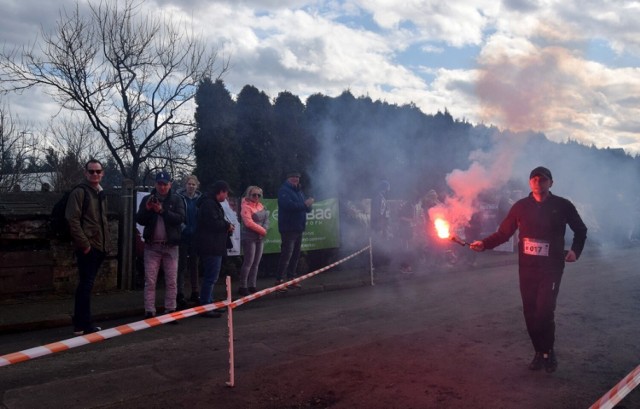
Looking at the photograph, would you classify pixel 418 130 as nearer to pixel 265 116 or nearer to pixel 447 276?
pixel 265 116

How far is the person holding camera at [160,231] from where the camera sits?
723 centimetres

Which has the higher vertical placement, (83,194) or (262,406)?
(83,194)

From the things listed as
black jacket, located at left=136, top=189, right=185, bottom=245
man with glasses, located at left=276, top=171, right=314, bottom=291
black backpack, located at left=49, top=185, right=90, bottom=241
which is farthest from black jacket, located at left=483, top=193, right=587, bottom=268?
black backpack, located at left=49, top=185, right=90, bottom=241

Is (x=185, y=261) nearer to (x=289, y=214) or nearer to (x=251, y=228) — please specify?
(x=251, y=228)

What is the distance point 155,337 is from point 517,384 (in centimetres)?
420

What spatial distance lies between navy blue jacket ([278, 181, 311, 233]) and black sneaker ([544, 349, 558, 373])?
18.2 feet

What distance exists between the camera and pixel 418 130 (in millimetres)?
18766

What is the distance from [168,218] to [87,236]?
45.0 inches

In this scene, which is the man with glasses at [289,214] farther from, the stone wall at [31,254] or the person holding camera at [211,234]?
the stone wall at [31,254]

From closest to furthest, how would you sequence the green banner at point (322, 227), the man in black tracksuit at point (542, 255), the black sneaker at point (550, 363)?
the black sneaker at point (550, 363) → the man in black tracksuit at point (542, 255) → the green banner at point (322, 227)

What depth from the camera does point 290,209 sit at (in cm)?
978

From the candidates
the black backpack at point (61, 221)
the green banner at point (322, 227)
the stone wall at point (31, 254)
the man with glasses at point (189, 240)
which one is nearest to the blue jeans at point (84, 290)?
the black backpack at point (61, 221)

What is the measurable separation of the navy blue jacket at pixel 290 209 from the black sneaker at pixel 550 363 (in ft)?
18.2

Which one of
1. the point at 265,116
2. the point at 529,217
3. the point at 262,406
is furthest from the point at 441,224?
the point at 265,116
